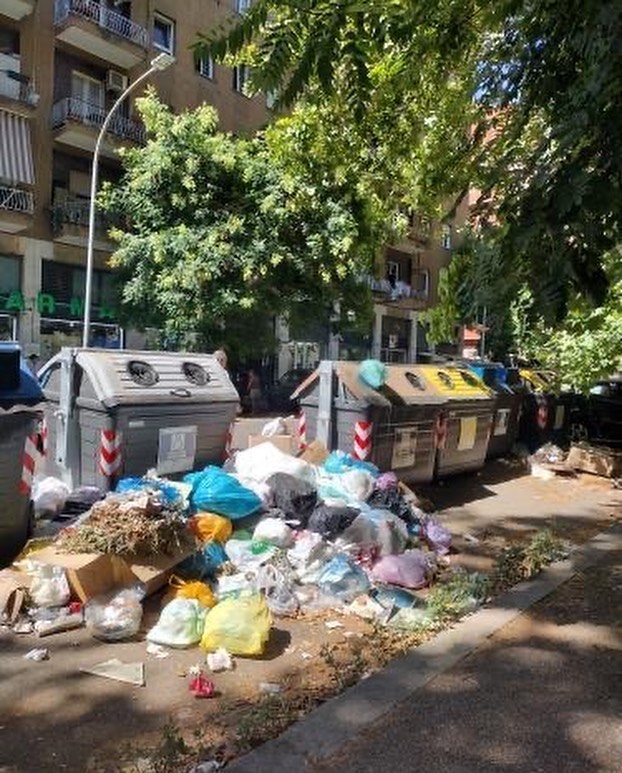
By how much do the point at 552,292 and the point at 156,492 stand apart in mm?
3593

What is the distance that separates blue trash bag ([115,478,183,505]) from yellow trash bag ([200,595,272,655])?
1.23 m

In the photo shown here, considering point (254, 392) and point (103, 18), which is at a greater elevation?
point (103, 18)

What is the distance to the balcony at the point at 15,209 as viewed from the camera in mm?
20094

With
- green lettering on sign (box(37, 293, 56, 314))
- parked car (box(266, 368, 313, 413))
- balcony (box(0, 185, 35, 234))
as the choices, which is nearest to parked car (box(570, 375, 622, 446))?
parked car (box(266, 368, 313, 413))

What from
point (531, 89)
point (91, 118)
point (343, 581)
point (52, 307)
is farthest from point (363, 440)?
point (91, 118)

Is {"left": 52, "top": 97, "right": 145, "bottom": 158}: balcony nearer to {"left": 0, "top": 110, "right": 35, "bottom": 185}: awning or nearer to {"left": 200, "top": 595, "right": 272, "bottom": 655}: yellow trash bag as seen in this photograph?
{"left": 0, "top": 110, "right": 35, "bottom": 185}: awning

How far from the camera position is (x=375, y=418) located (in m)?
8.08

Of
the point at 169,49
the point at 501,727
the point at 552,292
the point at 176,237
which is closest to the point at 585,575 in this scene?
the point at 501,727

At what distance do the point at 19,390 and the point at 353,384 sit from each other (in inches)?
145

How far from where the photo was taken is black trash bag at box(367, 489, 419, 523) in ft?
22.6

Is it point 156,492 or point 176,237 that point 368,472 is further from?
point 176,237

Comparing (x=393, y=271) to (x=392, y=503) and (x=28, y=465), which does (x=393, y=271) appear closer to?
(x=392, y=503)

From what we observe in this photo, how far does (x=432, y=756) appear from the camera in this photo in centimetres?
306

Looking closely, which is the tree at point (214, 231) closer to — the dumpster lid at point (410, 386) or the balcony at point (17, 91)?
the balcony at point (17, 91)
